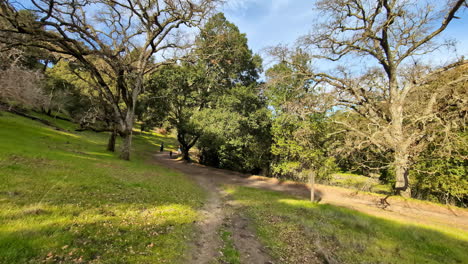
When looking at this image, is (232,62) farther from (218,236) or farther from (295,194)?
(218,236)

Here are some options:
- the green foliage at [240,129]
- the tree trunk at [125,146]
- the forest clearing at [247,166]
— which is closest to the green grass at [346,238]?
the forest clearing at [247,166]

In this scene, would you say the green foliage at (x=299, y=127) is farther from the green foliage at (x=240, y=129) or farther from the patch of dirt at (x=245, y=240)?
the patch of dirt at (x=245, y=240)

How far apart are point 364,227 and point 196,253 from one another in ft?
25.8

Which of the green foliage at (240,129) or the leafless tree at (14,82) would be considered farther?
the green foliage at (240,129)

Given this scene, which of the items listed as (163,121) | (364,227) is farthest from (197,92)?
(364,227)

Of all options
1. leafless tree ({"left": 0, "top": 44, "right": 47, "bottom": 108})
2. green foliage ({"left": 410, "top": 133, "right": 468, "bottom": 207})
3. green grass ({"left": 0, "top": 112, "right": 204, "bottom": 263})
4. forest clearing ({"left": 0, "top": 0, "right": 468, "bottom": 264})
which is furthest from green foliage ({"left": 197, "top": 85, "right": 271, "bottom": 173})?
leafless tree ({"left": 0, "top": 44, "right": 47, "bottom": 108})

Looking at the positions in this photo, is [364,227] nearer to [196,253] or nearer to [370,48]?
[196,253]

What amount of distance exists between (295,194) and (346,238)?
6.96 metres

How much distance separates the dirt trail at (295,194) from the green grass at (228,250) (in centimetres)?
17

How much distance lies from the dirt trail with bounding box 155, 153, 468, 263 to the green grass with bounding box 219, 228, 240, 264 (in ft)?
0.55

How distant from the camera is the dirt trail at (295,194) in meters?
5.92

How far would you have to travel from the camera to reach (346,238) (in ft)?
25.8

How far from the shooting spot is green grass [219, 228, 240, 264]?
5.30 m

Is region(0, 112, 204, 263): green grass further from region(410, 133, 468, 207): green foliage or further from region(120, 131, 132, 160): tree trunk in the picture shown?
region(410, 133, 468, 207): green foliage
